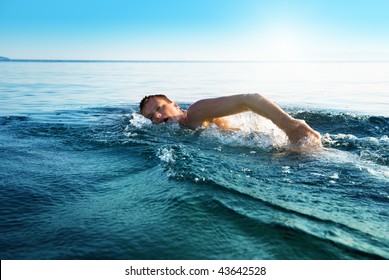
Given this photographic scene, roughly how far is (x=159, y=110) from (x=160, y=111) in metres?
0.05

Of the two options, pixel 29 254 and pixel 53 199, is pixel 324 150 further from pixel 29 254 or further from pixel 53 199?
pixel 29 254

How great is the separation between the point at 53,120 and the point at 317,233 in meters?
7.47

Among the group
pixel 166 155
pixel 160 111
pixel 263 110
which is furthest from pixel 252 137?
pixel 160 111

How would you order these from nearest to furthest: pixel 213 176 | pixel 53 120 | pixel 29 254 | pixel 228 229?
1. pixel 29 254
2. pixel 228 229
3. pixel 213 176
4. pixel 53 120

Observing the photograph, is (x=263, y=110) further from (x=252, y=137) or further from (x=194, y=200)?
(x=194, y=200)

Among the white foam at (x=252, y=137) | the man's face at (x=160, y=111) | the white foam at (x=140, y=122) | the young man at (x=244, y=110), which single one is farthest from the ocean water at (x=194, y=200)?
the white foam at (x=140, y=122)

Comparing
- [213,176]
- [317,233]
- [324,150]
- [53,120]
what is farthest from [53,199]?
[53,120]

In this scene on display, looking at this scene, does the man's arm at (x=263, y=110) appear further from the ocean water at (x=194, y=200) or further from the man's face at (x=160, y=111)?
the man's face at (x=160, y=111)

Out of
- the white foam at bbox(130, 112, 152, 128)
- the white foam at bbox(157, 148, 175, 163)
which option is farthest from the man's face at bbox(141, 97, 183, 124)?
the white foam at bbox(157, 148, 175, 163)

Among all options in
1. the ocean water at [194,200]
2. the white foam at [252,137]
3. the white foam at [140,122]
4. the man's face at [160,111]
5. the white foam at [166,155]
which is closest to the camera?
the ocean water at [194,200]

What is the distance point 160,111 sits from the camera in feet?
22.5

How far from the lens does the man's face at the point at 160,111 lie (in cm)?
679

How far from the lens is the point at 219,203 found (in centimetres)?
257

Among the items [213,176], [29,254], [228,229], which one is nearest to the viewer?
[29,254]
